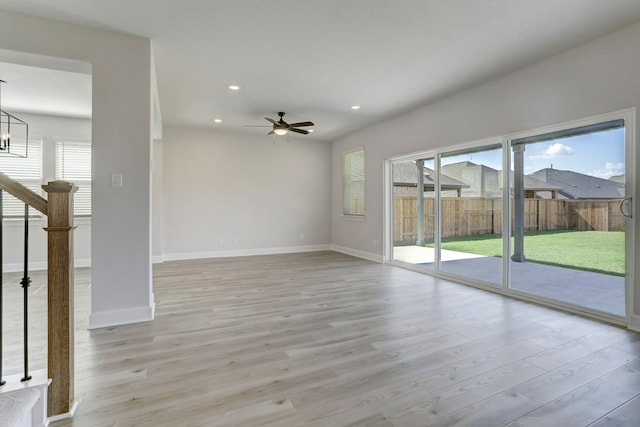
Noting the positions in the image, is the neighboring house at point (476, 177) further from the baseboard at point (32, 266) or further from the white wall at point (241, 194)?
the baseboard at point (32, 266)

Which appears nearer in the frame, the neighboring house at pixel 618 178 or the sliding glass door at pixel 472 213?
the neighboring house at pixel 618 178

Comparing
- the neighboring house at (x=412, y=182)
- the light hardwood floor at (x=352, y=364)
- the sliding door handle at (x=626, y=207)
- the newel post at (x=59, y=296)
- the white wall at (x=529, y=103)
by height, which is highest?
the white wall at (x=529, y=103)

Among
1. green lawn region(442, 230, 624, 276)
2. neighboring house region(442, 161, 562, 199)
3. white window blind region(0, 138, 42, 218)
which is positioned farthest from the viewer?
white window blind region(0, 138, 42, 218)

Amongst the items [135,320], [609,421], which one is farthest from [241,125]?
[609,421]

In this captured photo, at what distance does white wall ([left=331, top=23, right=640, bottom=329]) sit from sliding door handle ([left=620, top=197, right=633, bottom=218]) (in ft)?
0.17

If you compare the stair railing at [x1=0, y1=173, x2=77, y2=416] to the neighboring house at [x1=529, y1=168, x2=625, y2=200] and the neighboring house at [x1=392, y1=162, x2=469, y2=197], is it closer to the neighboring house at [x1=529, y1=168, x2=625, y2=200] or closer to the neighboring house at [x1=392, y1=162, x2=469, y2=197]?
the neighboring house at [x1=529, y1=168, x2=625, y2=200]

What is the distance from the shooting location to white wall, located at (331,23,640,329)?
288 cm

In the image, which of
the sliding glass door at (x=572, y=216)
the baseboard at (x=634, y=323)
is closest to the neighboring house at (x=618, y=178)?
the sliding glass door at (x=572, y=216)

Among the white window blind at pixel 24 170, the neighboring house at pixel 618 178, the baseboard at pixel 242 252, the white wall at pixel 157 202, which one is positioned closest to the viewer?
the neighboring house at pixel 618 178

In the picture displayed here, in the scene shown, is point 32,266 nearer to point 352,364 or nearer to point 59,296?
point 59,296

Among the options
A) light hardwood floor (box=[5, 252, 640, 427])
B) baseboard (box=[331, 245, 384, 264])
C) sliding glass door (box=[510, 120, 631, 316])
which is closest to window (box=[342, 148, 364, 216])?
baseboard (box=[331, 245, 384, 264])

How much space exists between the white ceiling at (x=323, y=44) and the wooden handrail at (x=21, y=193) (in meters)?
1.89

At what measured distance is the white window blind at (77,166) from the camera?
563cm

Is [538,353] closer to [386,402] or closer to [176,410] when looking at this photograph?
[386,402]
